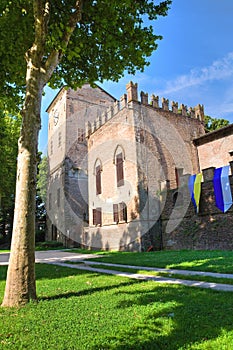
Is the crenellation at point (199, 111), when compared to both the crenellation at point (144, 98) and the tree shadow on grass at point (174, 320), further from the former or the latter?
the tree shadow on grass at point (174, 320)

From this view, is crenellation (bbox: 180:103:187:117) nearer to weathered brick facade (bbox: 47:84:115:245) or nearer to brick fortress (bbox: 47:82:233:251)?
brick fortress (bbox: 47:82:233:251)

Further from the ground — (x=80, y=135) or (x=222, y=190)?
(x=80, y=135)

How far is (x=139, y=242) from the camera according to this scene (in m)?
18.5

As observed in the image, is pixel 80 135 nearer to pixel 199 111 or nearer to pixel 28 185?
pixel 199 111

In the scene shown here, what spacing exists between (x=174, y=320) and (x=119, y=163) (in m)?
18.6

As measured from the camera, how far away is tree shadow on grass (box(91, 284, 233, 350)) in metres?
3.05

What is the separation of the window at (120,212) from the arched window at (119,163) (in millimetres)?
1713

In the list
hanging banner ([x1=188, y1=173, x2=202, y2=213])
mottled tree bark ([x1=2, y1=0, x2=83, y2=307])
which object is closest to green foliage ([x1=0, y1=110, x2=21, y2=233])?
hanging banner ([x1=188, y1=173, x2=202, y2=213])

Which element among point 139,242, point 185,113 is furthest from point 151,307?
point 185,113


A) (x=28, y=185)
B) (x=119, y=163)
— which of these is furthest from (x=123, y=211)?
(x=28, y=185)

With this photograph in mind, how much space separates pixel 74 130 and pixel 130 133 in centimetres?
1395

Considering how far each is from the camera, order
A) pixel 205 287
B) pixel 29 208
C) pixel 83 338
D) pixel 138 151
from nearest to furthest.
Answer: pixel 83 338 → pixel 29 208 → pixel 205 287 → pixel 138 151

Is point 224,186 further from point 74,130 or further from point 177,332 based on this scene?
point 74,130

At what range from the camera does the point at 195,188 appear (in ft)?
54.9
